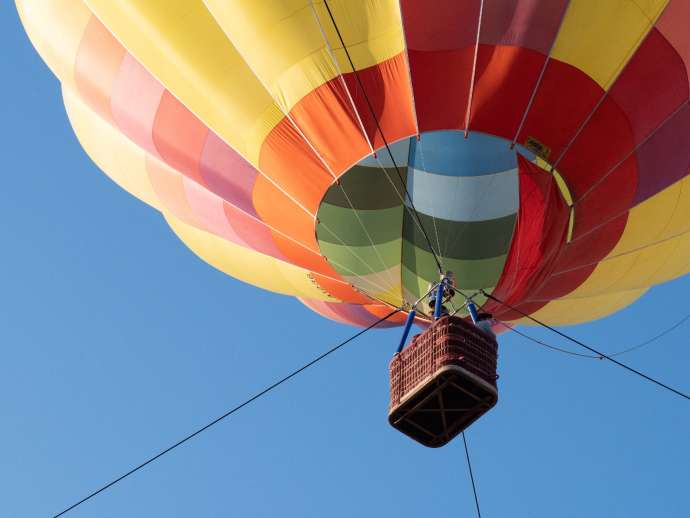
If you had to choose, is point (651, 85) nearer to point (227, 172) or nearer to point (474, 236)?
point (474, 236)

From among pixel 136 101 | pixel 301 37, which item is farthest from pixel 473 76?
pixel 136 101

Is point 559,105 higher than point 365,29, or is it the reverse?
point 365,29

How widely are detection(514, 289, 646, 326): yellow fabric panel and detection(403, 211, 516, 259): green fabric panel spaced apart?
4.22 feet

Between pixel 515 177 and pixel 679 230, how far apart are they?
1.38 m

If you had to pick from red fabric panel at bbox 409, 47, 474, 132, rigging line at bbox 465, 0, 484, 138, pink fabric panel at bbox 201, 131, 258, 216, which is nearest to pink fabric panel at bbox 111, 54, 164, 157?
pink fabric panel at bbox 201, 131, 258, 216

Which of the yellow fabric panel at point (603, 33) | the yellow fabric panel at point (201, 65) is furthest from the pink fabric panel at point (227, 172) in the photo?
the yellow fabric panel at point (603, 33)

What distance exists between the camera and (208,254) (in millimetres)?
11461

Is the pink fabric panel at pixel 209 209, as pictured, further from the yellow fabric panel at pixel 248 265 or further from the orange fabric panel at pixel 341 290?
the orange fabric panel at pixel 341 290

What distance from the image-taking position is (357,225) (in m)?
9.64

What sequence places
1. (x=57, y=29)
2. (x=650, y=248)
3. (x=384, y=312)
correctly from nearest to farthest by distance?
(x=57, y=29) → (x=650, y=248) → (x=384, y=312)

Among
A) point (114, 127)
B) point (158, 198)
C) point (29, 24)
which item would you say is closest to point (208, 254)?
point (158, 198)

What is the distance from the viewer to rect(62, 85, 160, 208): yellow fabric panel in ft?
35.6

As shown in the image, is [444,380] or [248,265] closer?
[444,380]

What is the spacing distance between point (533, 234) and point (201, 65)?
7.58ft
